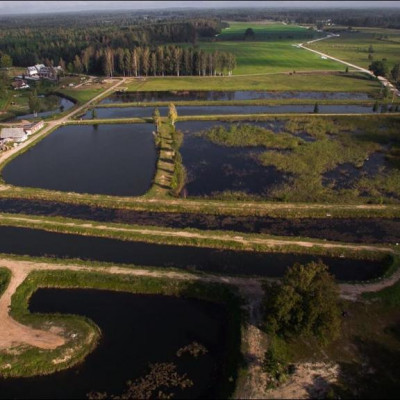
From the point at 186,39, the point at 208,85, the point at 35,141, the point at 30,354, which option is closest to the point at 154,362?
the point at 30,354

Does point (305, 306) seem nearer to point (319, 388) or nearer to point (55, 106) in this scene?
point (319, 388)

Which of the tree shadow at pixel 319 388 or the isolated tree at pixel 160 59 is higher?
the isolated tree at pixel 160 59

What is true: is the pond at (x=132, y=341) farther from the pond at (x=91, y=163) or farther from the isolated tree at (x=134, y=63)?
the isolated tree at (x=134, y=63)

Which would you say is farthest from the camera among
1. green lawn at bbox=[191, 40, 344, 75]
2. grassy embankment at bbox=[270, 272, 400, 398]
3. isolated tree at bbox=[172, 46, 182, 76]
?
green lawn at bbox=[191, 40, 344, 75]

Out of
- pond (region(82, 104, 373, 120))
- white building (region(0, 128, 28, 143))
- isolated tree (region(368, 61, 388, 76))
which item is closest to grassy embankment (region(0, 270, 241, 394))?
white building (region(0, 128, 28, 143))

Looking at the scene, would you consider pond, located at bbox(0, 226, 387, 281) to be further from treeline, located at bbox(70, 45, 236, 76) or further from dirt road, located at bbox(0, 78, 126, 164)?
treeline, located at bbox(70, 45, 236, 76)

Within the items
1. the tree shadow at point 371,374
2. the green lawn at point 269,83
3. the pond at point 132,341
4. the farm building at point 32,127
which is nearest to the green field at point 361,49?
the green lawn at point 269,83
